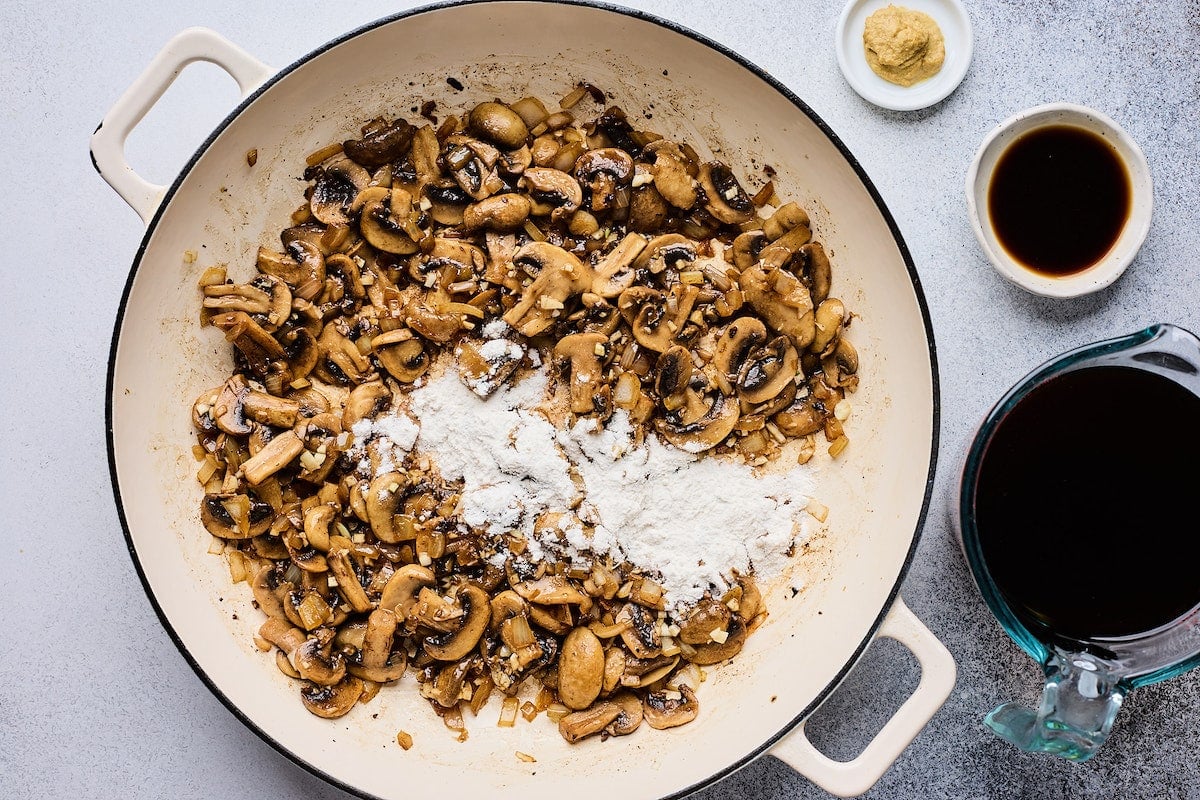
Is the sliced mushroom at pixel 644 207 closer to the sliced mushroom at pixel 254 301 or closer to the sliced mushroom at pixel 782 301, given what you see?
the sliced mushroom at pixel 782 301

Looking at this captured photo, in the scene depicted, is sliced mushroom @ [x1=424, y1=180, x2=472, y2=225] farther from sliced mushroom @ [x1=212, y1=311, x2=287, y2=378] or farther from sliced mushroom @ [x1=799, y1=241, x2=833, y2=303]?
sliced mushroom @ [x1=799, y1=241, x2=833, y2=303]

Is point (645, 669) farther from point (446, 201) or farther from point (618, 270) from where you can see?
point (446, 201)

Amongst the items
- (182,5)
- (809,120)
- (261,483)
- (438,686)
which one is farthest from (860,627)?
(182,5)

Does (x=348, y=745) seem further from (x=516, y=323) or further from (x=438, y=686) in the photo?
(x=516, y=323)

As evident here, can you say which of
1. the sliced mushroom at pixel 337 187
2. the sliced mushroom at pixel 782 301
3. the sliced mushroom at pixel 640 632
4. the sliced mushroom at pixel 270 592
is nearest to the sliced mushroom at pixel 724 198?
the sliced mushroom at pixel 782 301

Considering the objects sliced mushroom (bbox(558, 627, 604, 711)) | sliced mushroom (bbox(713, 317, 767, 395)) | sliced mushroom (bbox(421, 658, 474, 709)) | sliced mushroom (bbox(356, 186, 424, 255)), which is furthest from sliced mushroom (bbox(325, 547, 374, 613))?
sliced mushroom (bbox(713, 317, 767, 395))

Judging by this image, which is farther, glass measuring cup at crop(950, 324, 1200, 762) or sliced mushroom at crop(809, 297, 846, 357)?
sliced mushroom at crop(809, 297, 846, 357)
